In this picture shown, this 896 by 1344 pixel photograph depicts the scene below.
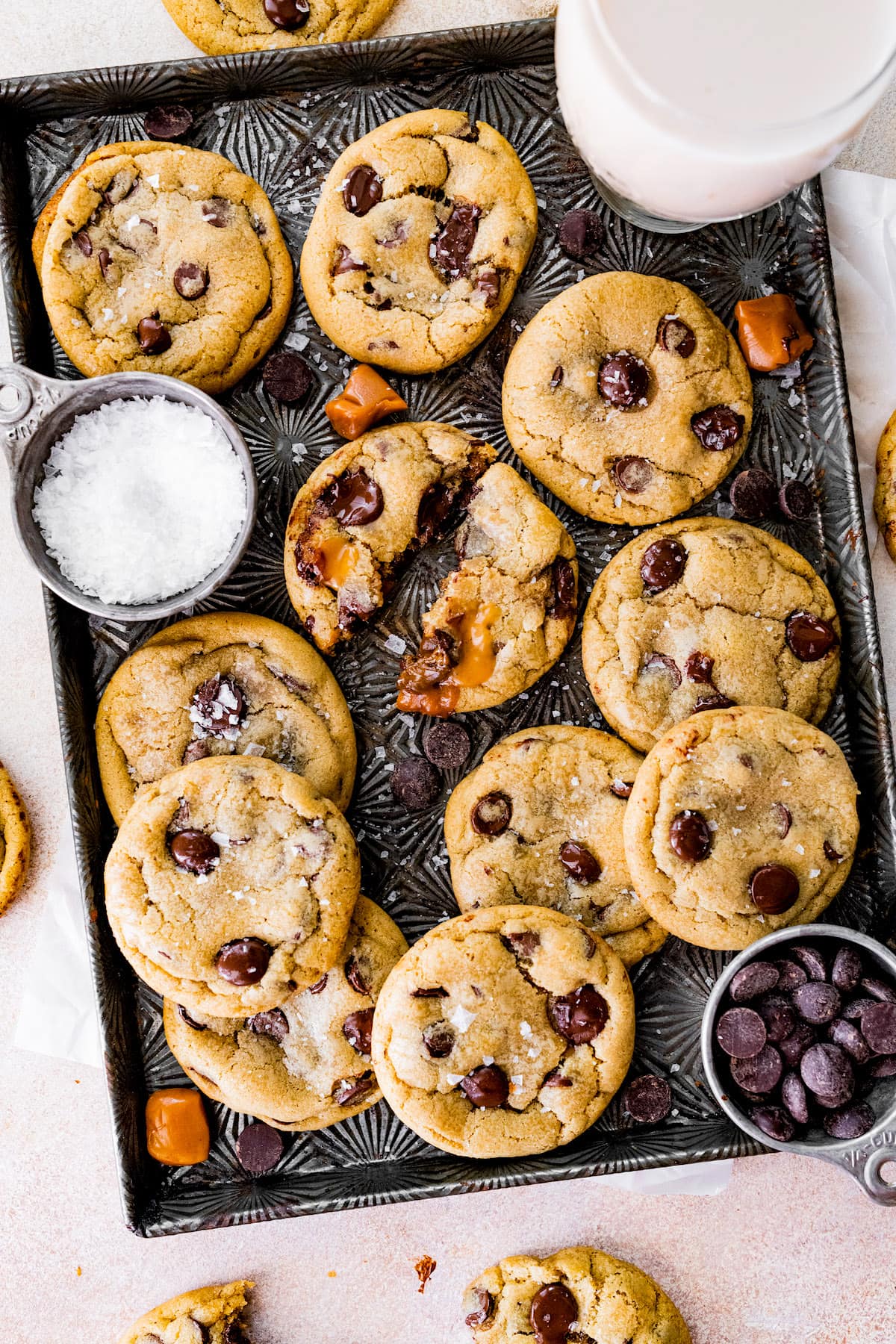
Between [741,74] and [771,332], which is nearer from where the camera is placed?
[741,74]

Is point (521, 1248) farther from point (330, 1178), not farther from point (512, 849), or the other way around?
point (512, 849)

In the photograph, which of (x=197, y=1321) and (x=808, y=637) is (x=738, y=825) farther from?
(x=197, y=1321)

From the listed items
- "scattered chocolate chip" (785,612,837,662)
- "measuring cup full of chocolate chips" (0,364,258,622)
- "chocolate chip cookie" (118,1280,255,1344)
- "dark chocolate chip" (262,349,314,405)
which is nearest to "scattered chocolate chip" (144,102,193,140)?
"dark chocolate chip" (262,349,314,405)

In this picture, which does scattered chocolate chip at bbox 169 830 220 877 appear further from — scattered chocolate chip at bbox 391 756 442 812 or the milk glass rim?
the milk glass rim

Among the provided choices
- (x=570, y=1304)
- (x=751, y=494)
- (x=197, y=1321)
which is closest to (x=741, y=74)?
(x=751, y=494)

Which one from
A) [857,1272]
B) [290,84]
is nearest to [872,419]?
[290,84]

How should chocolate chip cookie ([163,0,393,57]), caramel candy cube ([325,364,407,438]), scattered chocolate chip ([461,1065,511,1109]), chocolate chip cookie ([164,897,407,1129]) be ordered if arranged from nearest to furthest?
scattered chocolate chip ([461,1065,511,1109]), chocolate chip cookie ([164,897,407,1129]), caramel candy cube ([325,364,407,438]), chocolate chip cookie ([163,0,393,57])
